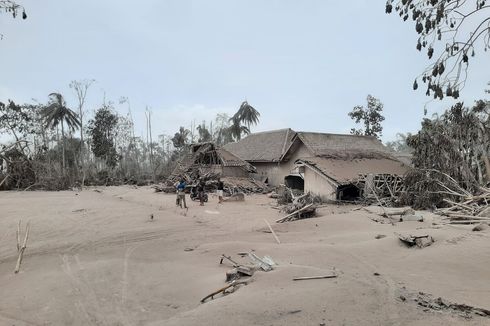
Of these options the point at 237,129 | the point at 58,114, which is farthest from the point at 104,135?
the point at 237,129

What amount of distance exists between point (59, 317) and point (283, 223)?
1070cm

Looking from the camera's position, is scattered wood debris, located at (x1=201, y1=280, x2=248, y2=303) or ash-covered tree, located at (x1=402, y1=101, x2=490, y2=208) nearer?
scattered wood debris, located at (x1=201, y1=280, x2=248, y2=303)

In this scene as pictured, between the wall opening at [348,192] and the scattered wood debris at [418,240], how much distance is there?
1451 cm

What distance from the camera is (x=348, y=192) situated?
2672 centimetres

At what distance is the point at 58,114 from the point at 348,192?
36.6 metres

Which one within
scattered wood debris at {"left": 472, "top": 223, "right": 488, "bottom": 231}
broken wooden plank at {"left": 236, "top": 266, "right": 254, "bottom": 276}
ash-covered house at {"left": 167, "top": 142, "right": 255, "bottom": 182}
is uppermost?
ash-covered house at {"left": 167, "top": 142, "right": 255, "bottom": 182}

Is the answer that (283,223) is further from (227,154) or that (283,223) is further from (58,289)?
(227,154)

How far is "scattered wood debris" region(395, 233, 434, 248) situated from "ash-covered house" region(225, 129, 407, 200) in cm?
1373

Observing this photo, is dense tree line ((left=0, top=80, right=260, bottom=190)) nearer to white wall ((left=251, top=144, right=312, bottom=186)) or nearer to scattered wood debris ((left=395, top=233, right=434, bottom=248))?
white wall ((left=251, top=144, right=312, bottom=186))

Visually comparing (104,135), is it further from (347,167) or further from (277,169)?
(347,167)

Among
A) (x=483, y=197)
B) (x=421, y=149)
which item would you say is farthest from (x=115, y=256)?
(x=421, y=149)

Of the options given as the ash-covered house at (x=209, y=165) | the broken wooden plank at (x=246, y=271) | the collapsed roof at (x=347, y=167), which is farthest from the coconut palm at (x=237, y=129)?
the broken wooden plank at (x=246, y=271)

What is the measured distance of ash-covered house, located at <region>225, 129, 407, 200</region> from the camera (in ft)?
84.6

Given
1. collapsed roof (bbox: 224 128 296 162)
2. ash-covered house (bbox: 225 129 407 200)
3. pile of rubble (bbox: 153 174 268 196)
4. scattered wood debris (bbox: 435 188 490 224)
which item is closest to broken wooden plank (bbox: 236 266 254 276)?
scattered wood debris (bbox: 435 188 490 224)
